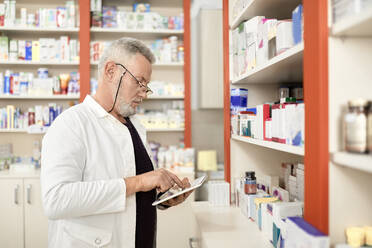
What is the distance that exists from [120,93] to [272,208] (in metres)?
0.97

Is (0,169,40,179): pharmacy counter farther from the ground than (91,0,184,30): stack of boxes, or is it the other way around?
(91,0,184,30): stack of boxes

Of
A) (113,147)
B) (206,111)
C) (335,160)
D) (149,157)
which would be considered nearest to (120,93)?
(113,147)

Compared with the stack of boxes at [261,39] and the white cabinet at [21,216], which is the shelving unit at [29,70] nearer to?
the white cabinet at [21,216]

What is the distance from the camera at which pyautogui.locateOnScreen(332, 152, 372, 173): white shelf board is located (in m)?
0.82

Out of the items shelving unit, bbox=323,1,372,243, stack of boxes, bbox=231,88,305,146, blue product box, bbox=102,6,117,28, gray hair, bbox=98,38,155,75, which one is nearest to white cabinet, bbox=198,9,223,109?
blue product box, bbox=102,6,117,28

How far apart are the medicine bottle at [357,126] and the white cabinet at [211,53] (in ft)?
11.0

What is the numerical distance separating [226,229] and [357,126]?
109 cm

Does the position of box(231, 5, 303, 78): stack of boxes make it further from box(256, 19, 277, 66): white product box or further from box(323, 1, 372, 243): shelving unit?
box(323, 1, 372, 243): shelving unit

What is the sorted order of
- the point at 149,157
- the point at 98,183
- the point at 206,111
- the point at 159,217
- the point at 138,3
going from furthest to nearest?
1. the point at 206,111
2. the point at 138,3
3. the point at 159,217
4. the point at 149,157
5. the point at 98,183

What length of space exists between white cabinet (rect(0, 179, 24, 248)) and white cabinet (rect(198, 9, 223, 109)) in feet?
7.93

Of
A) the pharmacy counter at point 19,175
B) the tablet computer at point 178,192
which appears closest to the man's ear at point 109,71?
the tablet computer at point 178,192

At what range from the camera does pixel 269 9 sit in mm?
1915

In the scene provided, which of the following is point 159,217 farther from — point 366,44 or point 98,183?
point 366,44

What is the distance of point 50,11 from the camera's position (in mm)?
3809
